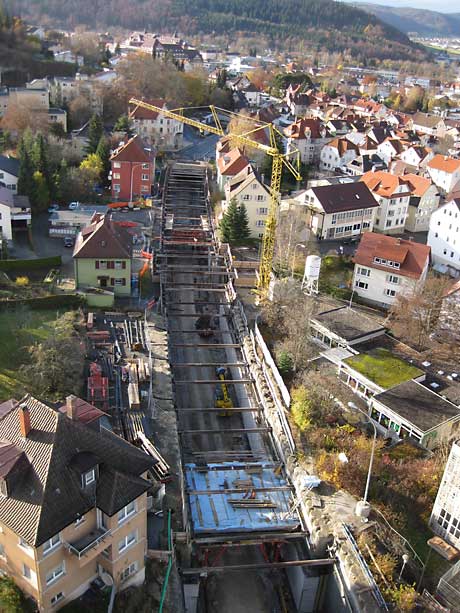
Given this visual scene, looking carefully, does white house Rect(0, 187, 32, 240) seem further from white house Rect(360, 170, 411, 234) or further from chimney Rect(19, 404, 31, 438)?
white house Rect(360, 170, 411, 234)

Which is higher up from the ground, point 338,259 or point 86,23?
point 86,23

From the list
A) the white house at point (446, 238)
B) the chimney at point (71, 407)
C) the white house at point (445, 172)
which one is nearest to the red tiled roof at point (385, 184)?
the white house at point (446, 238)

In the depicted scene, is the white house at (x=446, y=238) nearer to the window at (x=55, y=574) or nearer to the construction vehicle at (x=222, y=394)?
the construction vehicle at (x=222, y=394)

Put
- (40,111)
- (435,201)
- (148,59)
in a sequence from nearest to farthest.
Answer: (435,201), (40,111), (148,59)

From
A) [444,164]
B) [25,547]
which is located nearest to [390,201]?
[444,164]

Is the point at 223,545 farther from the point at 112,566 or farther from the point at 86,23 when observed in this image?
the point at 86,23

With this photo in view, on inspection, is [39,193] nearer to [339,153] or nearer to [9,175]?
[9,175]

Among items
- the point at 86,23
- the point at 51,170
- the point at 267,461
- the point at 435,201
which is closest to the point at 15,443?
the point at 267,461
